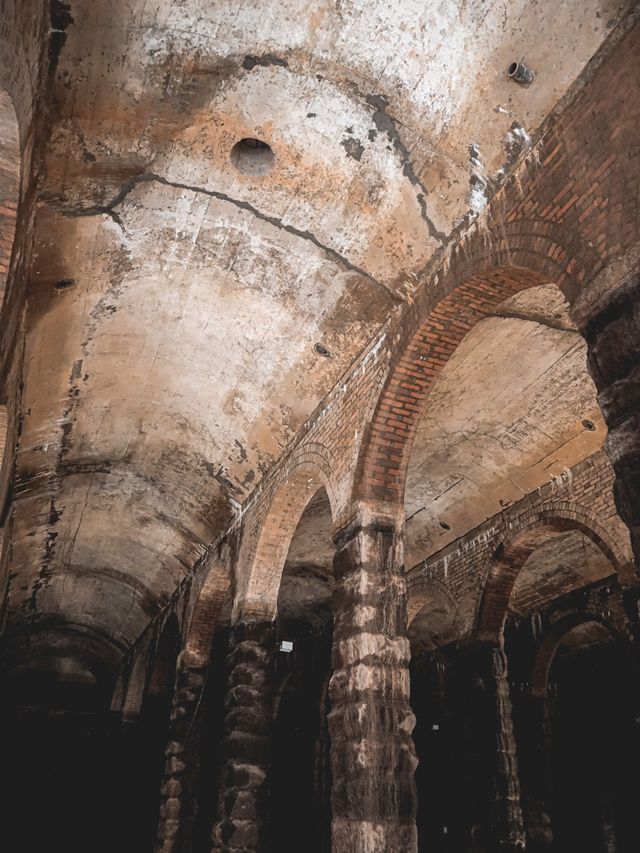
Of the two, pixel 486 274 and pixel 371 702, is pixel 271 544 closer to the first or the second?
pixel 371 702

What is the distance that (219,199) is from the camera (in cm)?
633

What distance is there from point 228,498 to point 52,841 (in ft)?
36.2

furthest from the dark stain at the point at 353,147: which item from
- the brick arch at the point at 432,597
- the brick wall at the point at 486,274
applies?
the brick arch at the point at 432,597

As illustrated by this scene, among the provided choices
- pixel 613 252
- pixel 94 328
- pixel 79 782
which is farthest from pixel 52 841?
pixel 613 252

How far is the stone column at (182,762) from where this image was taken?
424 inches

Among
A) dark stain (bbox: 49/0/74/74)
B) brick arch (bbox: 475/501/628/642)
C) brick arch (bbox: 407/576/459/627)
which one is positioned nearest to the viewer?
dark stain (bbox: 49/0/74/74)

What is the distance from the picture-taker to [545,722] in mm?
11484

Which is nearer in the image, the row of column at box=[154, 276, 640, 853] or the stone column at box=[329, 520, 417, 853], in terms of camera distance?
the row of column at box=[154, 276, 640, 853]

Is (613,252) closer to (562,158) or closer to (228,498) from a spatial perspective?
(562,158)

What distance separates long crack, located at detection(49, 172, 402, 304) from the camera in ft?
20.1

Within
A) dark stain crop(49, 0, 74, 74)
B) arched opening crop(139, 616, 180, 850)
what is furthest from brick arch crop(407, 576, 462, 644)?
dark stain crop(49, 0, 74, 74)

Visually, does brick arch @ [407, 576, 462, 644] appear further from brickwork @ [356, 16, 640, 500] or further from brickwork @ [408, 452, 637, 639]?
brickwork @ [356, 16, 640, 500]

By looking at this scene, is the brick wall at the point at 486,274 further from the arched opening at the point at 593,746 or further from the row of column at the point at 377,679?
the arched opening at the point at 593,746

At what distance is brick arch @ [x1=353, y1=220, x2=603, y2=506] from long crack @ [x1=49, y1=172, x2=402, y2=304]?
633 mm
